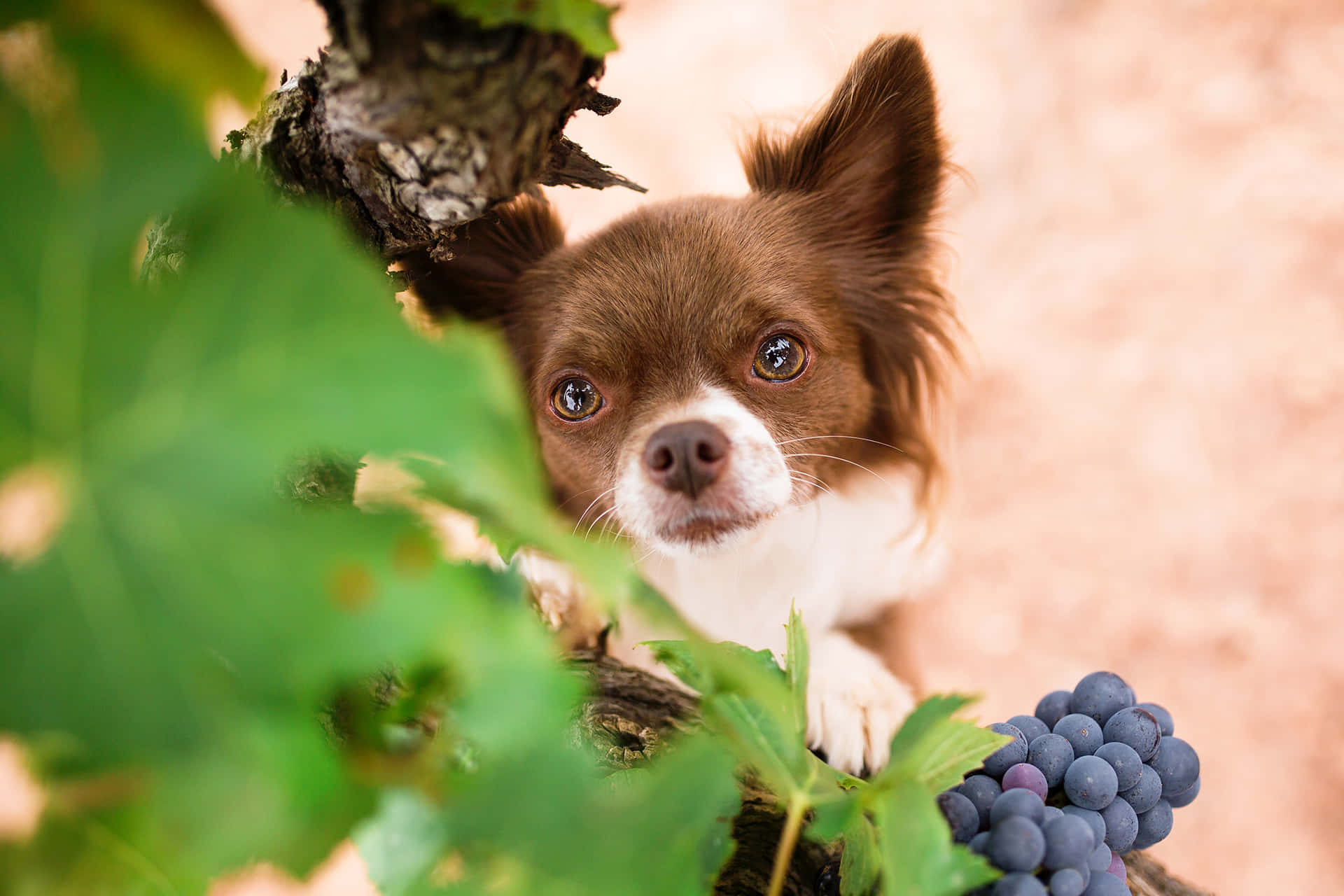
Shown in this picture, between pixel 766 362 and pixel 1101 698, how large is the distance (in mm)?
790

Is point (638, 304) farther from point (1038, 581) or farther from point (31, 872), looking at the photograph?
point (1038, 581)

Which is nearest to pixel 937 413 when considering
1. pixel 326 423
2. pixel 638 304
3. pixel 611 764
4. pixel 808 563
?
pixel 808 563

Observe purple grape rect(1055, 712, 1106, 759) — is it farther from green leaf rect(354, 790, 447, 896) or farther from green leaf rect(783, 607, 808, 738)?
green leaf rect(354, 790, 447, 896)

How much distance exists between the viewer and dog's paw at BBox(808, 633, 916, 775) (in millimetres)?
1402

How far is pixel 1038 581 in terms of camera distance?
3.10m

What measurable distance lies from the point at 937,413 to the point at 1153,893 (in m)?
1.09

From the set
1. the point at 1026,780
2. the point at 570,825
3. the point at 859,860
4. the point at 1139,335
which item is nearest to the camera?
the point at 570,825

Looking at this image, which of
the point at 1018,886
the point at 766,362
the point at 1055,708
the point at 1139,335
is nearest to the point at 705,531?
the point at 766,362

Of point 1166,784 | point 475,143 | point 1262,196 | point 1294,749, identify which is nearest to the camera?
point 475,143

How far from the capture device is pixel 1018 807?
76 centimetres

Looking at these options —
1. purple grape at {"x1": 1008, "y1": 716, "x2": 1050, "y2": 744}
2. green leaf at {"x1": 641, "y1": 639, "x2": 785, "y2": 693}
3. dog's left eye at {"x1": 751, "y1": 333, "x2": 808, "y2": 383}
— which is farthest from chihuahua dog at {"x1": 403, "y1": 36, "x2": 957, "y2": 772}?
green leaf at {"x1": 641, "y1": 639, "x2": 785, "y2": 693}

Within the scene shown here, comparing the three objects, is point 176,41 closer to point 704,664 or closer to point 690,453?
point 704,664

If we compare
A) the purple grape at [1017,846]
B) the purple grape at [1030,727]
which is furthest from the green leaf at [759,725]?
the purple grape at [1030,727]

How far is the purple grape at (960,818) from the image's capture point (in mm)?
798
